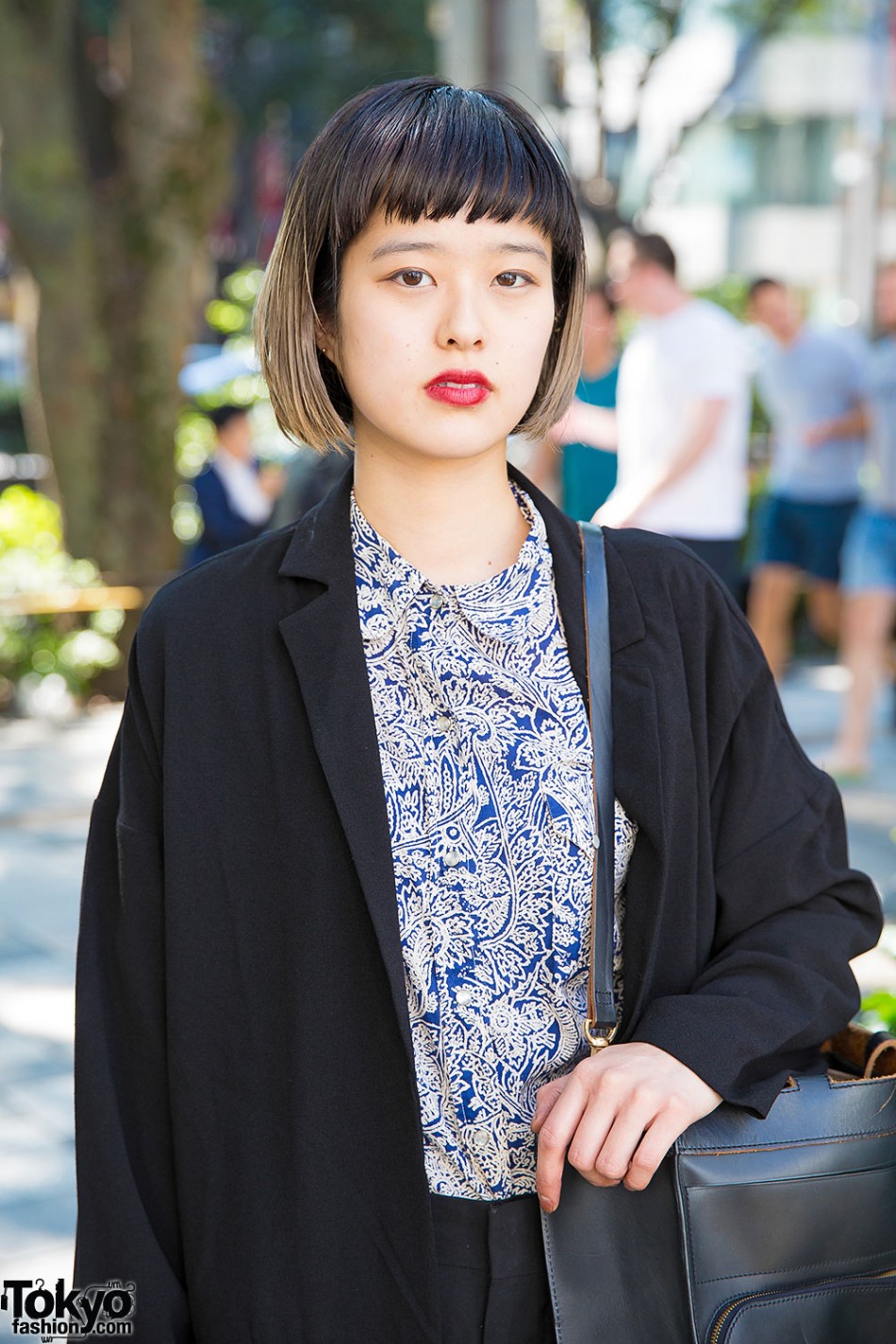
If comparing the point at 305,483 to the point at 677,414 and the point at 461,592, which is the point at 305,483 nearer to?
the point at 677,414

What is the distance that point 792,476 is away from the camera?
313 inches

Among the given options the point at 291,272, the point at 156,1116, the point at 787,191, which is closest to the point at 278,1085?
the point at 156,1116

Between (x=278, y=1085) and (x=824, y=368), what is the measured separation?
6.92 m

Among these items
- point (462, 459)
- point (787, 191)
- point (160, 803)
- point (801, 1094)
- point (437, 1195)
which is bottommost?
point (437, 1195)

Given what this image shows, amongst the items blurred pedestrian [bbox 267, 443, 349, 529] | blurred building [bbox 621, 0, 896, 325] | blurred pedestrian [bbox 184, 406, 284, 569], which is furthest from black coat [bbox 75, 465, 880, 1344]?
blurred building [bbox 621, 0, 896, 325]

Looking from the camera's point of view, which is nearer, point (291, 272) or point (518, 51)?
point (291, 272)

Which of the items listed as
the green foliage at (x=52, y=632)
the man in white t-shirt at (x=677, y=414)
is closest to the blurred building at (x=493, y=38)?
the man in white t-shirt at (x=677, y=414)

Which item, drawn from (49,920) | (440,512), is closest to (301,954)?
(440,512)

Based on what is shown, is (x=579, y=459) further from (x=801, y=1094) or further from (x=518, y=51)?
(x=801, y=1094)

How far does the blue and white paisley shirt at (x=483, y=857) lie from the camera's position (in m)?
1.58

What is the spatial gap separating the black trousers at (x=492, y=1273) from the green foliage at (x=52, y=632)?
7.95 m

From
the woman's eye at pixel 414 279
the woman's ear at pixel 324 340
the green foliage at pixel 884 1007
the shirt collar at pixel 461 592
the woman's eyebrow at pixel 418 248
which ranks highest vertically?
the woman's eyebrow at pixel 418 248

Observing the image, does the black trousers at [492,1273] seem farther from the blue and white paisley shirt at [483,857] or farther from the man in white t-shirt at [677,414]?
the man in white t-shirt at [677,414]

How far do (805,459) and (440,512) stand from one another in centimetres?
657
